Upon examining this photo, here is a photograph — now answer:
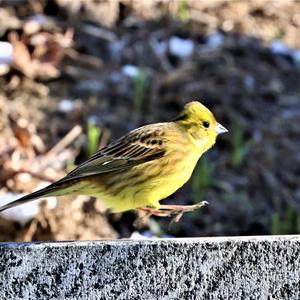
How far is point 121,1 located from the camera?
7.02m

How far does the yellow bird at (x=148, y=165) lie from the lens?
12.6 ft

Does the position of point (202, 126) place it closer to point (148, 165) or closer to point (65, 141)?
point (148, 165)

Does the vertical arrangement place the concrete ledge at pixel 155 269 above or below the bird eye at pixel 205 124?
above

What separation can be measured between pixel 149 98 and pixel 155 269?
3429 mm

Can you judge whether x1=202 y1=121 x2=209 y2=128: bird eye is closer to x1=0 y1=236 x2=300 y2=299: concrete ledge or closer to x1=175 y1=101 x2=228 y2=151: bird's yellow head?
x1=175 y1=101 x2=228 y2=151: bird's yellow head

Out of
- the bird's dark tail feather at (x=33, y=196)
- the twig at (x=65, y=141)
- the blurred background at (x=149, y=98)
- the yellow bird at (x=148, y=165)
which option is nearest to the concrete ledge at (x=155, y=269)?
the bird's dark tail feather at (x=33, y=196)

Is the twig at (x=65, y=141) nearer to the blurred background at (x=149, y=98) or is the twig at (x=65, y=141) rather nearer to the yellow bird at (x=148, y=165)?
the blurred background at (x=149, y=98)

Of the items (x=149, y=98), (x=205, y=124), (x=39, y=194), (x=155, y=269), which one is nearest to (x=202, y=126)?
(x=205, y=124)

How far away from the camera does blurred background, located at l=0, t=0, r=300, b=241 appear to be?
5.06 metres

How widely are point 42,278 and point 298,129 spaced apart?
393 centimetres

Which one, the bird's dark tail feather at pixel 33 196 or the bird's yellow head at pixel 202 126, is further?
the bird's yellow head at pixel 202 126

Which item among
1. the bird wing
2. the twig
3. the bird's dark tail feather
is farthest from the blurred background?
the bird's dark tail feather

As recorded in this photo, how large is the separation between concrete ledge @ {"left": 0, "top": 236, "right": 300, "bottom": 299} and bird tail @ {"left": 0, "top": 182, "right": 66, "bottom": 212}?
0.62 m

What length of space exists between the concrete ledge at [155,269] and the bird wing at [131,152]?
1.22 meters
